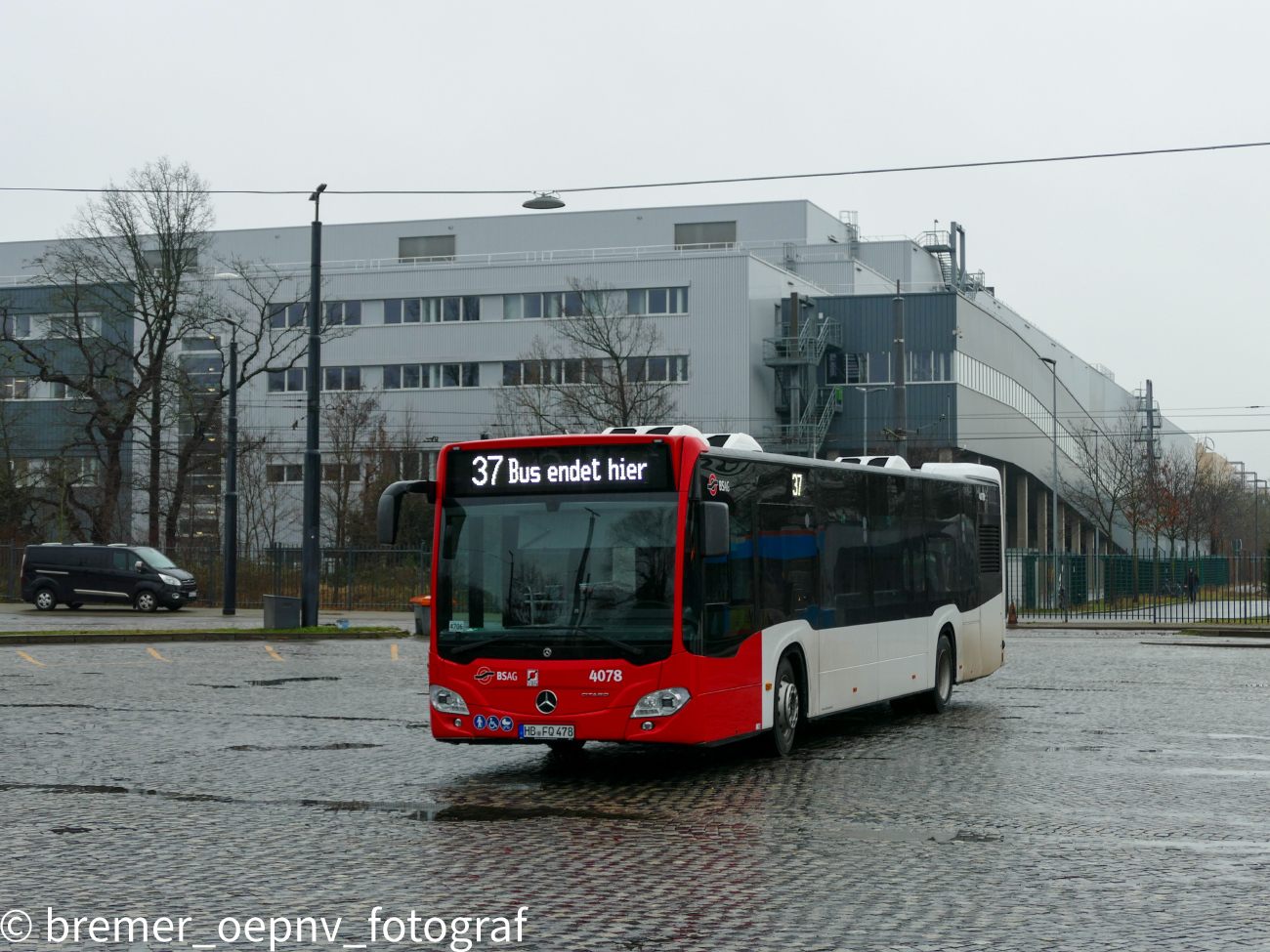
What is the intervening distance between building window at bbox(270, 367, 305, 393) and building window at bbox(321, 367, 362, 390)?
168cm

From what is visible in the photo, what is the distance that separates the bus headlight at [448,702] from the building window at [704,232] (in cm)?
7725

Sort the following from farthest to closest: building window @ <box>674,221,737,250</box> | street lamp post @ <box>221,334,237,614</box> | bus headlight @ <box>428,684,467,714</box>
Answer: building window @ <box>674,221,737,250</box>, street lamp post @ <box>221,334,237,614</box>, bus headlight @ <box>428,684,467,714</box>

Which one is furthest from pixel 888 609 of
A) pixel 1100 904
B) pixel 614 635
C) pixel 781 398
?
pixel 781 398

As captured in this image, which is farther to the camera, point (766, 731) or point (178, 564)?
point (178, 564)

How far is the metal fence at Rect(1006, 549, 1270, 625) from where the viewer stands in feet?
160

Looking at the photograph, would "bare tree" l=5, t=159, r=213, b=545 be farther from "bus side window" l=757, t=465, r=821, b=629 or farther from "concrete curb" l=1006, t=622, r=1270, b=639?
"bus side window" l=757, t=465, r=821, b=629

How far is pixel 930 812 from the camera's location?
10.5 meters

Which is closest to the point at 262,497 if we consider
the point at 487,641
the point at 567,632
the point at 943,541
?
the point at 943,541

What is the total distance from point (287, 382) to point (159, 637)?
51.3 metres

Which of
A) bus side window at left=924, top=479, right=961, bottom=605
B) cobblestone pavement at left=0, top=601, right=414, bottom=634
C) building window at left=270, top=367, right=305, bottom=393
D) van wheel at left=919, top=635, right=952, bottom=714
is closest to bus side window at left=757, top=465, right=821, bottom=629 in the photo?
bus side window at left=924, top=479, right=961, bottom=605

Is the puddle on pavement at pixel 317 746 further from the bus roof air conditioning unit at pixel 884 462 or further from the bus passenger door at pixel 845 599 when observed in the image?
the bus roof air conditioning unit at pixel 884 462

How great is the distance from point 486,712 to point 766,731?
2.53m

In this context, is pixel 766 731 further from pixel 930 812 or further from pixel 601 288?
pixel 601 288

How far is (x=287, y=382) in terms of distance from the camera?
3219 inches
